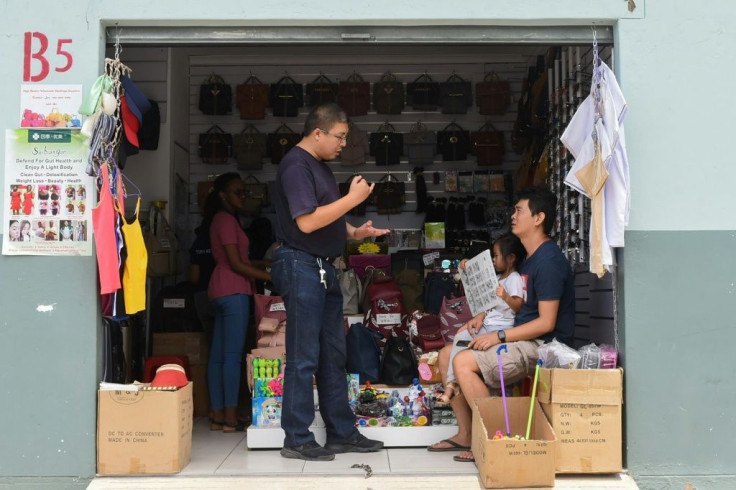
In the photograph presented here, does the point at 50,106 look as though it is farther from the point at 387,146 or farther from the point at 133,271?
the point at 387,146

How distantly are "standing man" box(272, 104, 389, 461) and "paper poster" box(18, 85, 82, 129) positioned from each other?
120cm

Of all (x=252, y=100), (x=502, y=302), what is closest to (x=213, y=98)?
(x=252, y=100)

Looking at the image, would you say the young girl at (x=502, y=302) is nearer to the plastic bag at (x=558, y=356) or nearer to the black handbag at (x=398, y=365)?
the plastic bag at (x=558, y=356)

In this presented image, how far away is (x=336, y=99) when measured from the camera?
9055 mm

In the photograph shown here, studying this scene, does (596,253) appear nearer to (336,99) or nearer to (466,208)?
(466,208)

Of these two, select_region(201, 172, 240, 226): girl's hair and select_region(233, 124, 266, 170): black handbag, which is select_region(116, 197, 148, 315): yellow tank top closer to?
select_region(201, 172, 240, 226): girl's hair

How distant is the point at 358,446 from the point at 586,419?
1427 mm

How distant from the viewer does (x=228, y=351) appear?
252 inches

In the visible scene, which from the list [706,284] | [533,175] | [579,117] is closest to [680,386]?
[706,284]

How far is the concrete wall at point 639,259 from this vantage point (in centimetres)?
477

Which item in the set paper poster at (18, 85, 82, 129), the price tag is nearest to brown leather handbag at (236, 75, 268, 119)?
the price tag

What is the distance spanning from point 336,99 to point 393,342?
3.74m

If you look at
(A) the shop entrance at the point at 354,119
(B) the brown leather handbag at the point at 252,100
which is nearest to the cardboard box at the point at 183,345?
(A) the shop entrance at the point at 354,119

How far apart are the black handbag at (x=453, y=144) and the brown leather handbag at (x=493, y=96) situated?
0.33 m
